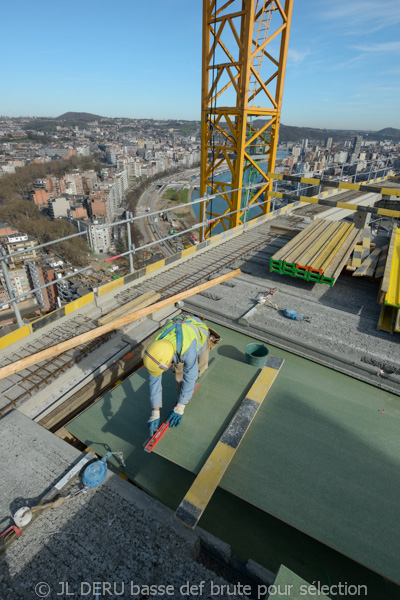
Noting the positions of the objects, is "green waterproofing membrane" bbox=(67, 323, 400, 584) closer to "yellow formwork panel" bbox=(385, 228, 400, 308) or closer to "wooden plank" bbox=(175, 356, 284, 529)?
"wooden plank" bbox=(175, 356, 284, 529)

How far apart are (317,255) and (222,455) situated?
5961 millimetres

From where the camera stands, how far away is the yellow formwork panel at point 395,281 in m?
6.09

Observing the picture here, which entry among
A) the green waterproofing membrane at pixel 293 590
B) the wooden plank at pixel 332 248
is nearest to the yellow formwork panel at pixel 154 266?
the wooden plank at pixel 332 248

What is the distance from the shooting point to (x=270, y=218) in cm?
1432

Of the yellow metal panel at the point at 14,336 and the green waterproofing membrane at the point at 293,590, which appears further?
the yellow metal panel at the point at 14,336

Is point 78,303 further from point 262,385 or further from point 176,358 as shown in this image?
point 262,385

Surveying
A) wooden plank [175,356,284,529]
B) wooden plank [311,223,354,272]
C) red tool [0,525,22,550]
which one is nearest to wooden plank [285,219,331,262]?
wooden plank [311,223,354,272]

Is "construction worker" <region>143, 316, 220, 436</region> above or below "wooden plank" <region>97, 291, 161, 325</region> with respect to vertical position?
above

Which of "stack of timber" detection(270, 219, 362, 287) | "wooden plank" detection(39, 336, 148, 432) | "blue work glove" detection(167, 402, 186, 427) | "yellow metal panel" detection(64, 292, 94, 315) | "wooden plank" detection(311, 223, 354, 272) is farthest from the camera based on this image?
"wooden plank" detection(311, 223, 354, 272)

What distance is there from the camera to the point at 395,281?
22.6ft

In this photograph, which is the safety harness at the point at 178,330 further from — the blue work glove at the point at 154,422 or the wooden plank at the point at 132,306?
the wooden plank at the point at 132,306

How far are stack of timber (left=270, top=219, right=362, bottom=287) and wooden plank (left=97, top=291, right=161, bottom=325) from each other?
10.6 ft

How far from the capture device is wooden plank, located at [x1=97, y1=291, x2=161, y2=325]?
644cm

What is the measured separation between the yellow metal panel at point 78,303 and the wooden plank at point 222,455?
170 inches
